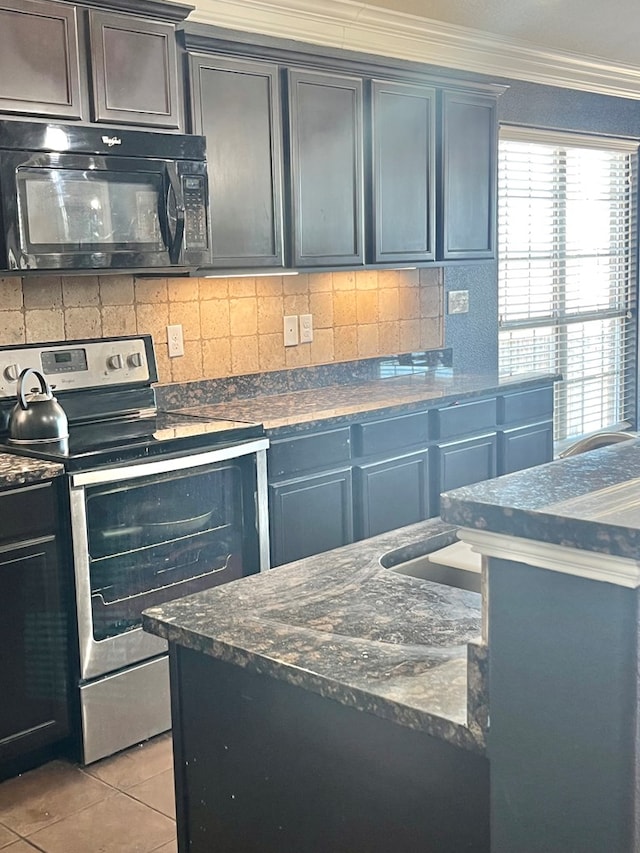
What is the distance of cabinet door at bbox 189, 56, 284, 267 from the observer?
3438mm

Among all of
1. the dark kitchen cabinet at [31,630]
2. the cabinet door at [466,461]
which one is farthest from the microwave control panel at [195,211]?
the cabinet door at [466,461]

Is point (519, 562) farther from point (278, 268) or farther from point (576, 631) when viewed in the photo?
point (278, 268)

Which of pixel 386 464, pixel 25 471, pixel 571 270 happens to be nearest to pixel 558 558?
pixel 25 471

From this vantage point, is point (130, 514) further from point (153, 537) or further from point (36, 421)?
point (36, 421)

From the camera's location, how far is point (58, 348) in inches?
132

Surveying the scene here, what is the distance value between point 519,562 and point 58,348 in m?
2.63

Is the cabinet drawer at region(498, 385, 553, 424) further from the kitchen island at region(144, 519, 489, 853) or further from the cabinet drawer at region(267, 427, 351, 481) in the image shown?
the kitchen island at region(144, 519, 489, 853)

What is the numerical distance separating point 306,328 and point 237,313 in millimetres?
402

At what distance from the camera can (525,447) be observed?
4566 millimetres

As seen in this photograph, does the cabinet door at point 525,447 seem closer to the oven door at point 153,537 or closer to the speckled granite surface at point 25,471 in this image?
the oven door at point 153,537

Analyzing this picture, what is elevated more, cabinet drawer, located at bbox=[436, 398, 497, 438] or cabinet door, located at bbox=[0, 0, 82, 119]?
cabinet door, located at bbox=[0, 0, 82, 119]

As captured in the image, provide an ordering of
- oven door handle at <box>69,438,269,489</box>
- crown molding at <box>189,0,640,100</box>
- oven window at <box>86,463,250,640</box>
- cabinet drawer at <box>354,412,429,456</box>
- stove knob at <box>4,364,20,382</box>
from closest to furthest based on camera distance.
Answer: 1. oven door handle at <box>69,438,269,489</box>
2. oven window at <box>86,463,250,640</box>
3. stove knob at <box>4,364,20,382</box>
4. cabinet drawer at <box>354,412,429,456</box>
5. crown molding at <box>189,0,640,100</box>

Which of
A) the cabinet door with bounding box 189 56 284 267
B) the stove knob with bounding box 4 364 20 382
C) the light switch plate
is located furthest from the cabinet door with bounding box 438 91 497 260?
the stove knob with bounding box 4 364 20 382

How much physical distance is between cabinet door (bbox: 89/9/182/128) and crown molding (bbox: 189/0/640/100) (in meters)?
0.53
